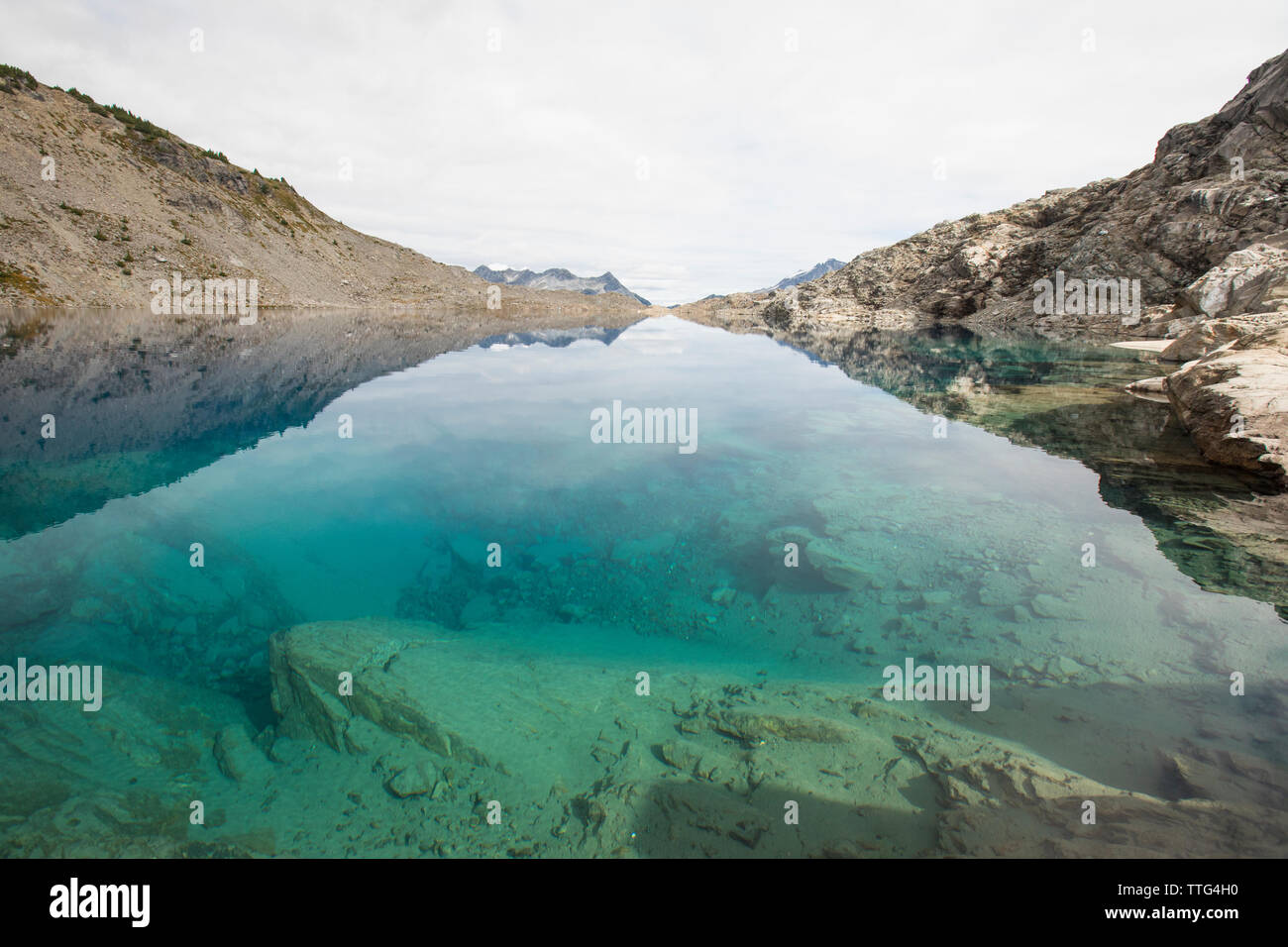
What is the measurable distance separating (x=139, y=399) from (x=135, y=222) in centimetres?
8352

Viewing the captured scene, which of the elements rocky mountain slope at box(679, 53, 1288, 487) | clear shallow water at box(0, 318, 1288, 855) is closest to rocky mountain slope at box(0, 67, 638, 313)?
clear shallow water at box(0, 318, 1288, 855)

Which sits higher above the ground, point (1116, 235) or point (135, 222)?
point (135, 222)

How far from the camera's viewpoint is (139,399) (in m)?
21.3

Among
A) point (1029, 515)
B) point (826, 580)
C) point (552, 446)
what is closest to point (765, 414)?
point (552, 446)

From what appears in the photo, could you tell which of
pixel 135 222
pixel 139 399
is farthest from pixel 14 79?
pixel 139 399

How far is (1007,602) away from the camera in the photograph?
8.66 m

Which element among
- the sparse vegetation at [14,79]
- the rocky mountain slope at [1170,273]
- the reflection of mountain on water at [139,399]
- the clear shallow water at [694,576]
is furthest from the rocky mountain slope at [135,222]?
the rocky mountain slope at [1170,273]

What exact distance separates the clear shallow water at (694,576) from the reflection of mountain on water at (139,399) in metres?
0.87

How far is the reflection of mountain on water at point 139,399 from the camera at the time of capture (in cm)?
1302

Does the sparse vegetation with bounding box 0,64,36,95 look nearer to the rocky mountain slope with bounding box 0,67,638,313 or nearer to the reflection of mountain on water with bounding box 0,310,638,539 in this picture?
the rocky mountain slope with bounding box 0,67,638,313

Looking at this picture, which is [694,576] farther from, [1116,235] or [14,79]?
[14,79]

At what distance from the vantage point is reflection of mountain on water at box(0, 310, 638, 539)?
13023 mm

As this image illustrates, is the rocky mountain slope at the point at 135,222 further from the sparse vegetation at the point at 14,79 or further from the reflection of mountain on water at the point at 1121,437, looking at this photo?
the reflection of mountain on water at the point at 1121,437

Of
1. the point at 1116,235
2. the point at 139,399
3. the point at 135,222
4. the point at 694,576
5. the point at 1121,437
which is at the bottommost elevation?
the point at 694,576
